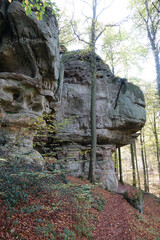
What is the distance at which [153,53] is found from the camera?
9.60 meters

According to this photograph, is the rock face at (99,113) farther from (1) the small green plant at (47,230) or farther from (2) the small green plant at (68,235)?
(1) the small green plant at (47,230)

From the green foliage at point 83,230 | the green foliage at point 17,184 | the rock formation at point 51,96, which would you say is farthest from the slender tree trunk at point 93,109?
the green foliage at point 17,184

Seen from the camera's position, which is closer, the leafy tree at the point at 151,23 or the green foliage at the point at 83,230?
the green foliage at the point at 83,230

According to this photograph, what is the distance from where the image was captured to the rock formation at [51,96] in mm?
7906

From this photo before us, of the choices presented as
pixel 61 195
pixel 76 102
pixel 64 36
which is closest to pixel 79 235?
pixel 61 195

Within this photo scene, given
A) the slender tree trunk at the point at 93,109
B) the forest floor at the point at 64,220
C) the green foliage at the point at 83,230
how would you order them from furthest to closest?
1. the slender tree trunk at the point at 93,109
2. the green foliage at the point at 83,230
3. the forest floor at the point at 64,220

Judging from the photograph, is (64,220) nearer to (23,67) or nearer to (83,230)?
(83,230)

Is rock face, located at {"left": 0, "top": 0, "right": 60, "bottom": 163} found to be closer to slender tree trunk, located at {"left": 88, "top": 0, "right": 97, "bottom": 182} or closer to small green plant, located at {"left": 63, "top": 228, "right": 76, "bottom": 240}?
slender tree trunk, located at {"left": 88, "top": 0, "right": 97, "bottom": 182}

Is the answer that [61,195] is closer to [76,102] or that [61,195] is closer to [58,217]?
[58,217]

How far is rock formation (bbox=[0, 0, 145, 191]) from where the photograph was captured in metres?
7.91

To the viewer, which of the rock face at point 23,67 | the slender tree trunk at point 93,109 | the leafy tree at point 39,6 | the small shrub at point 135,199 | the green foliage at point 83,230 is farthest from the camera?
the slender tree trunk at point 93,109

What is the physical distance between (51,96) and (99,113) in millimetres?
4823

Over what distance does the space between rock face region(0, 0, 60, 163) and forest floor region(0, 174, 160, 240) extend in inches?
125

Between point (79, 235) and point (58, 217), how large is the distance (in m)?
0.76
